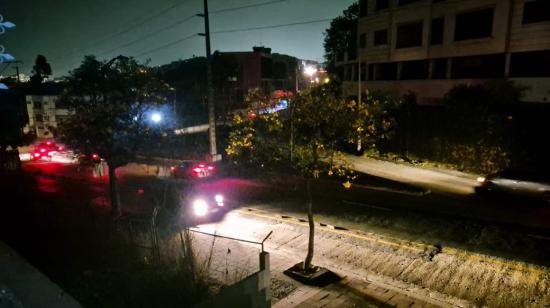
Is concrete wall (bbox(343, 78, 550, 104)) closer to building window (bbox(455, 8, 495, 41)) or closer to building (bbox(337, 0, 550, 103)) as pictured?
building (bbox(337, 0, 550, 103))

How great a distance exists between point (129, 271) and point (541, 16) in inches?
1124

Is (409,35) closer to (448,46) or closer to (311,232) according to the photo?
(448,46)

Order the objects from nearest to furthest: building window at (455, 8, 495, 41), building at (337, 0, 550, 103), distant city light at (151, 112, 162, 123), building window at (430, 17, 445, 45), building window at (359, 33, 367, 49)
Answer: distant city light at (151, 112, 162, 123)
building at (337, 0, 550, 103)
building window at (455, 8, 495, 41)
building window at (430, 17, 445, 45)
building window at (359, 33, 367, 49)

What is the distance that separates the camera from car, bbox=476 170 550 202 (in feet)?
56.1

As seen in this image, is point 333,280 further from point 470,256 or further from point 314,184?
point 314,184

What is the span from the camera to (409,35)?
33.3m

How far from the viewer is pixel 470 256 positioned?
428 inches

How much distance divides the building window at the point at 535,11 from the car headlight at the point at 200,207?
2479 cm

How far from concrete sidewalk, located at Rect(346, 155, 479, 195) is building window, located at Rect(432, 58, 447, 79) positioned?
10125mm

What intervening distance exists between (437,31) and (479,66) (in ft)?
15.6

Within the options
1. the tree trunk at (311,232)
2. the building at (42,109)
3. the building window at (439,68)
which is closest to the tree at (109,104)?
the tree trunk at (311,232)

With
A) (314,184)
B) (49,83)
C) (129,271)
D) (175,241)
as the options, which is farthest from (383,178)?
(49,83)

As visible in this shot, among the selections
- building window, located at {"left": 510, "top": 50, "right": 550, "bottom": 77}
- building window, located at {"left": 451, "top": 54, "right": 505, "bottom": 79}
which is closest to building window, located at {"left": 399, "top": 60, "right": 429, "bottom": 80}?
building window, located at {"left": 451, "top": 54, "right": 505, "bottom": 79}

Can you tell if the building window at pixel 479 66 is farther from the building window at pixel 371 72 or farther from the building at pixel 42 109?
the building at pixel 42 109
